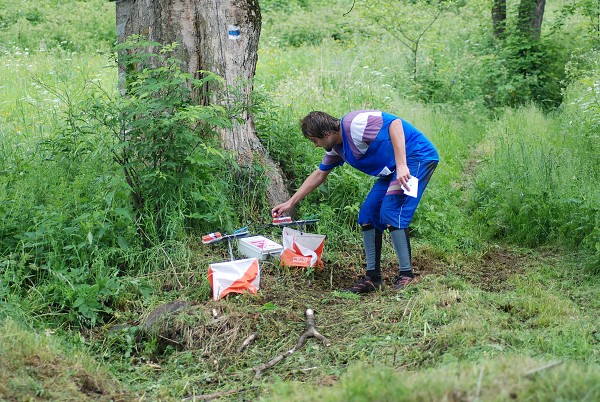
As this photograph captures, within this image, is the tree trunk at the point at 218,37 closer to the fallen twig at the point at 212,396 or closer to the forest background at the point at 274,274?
the forest background at the point at 274,274

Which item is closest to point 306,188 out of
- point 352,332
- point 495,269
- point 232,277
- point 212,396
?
point 232,277

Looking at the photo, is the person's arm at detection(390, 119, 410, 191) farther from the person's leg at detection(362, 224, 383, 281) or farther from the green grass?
the green grass

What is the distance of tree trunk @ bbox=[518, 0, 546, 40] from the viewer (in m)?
14.6

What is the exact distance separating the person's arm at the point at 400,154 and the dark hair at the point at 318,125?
471 mm

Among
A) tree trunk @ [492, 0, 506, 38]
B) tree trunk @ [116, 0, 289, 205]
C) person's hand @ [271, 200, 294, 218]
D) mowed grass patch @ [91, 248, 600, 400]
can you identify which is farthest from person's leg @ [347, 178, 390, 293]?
tree trunk @ [492, 0, 506, 38]

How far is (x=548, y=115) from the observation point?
12109 millimetres

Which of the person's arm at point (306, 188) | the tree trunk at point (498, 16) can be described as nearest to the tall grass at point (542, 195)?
the person's arm at point (306, 188)

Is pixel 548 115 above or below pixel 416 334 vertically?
above

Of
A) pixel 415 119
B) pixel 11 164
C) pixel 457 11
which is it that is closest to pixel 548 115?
pixel 415 119

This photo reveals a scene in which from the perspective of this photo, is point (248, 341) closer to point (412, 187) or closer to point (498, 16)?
point (412, 187)

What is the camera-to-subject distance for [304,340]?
16.1ft

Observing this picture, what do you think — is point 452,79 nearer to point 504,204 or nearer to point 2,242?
point 504,204

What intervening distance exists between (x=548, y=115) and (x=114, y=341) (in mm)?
9261

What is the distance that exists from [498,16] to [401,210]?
11.1m
